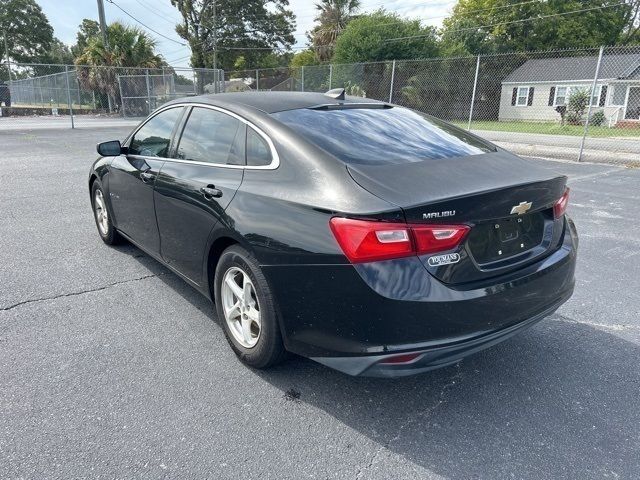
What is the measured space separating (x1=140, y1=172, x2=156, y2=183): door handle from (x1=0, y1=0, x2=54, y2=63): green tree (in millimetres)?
77085

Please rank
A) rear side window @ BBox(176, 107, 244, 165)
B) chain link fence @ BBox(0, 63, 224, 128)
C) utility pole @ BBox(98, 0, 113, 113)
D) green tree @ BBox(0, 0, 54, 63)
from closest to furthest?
rear side window @ BBox(176, 107, 244, 165)
chain link fence @ BBox(0, 63, 224, 128)
utility pole @ BBox(98, 0, 113, 113)
green tree @ BBox(0, 0, 54, 63)

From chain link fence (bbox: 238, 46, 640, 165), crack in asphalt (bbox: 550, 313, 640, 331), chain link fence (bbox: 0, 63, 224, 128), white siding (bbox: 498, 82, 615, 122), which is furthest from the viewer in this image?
white siding (bbox: 498, 82, 615, 122)

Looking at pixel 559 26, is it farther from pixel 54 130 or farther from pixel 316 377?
pixel 316 377

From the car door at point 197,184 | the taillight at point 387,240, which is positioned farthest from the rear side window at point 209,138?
the taillight at point 387,240

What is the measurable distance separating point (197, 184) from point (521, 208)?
1.92m

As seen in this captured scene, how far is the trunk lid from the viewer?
2.18 metres

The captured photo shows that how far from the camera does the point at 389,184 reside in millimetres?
2285

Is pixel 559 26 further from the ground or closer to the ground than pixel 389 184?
further from the ground

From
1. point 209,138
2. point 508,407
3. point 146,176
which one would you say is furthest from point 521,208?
point 146,176

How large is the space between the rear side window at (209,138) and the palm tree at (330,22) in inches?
1918

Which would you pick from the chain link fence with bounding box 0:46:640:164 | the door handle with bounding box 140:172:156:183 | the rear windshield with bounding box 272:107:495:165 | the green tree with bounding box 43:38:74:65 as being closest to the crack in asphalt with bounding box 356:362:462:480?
the rear windshield with bounding box 272:107:495:165

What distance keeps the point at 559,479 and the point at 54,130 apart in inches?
833

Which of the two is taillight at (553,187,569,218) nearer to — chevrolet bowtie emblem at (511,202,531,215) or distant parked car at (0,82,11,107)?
chevrolet bowtie emblem at (511,202,531,215)

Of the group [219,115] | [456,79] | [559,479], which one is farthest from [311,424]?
[456,79]
